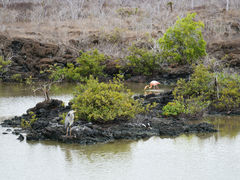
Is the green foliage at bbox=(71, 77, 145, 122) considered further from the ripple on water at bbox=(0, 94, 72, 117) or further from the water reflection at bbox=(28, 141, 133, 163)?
the ripple on water at bbox=(0, 94, 72, 117)

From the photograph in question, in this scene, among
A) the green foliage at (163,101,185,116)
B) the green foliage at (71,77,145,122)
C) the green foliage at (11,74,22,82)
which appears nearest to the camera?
the green foliage at (71,77,145,122)

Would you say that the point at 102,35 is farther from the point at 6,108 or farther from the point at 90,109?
the point at 90,109

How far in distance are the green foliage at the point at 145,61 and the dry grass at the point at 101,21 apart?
425 centimetres

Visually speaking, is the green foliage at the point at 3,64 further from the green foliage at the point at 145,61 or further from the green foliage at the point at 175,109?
the green foliage at the point at 175,109

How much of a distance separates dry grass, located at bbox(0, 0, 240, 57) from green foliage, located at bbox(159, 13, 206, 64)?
6.52 metres

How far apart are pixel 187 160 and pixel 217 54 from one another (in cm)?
2534

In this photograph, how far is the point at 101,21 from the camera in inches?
2137

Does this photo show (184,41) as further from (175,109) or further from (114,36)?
(175,109)

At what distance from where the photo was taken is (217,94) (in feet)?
60.7

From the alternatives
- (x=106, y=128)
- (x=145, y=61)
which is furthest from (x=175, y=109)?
(x=145, y=61)

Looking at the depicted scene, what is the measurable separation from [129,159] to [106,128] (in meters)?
2.55

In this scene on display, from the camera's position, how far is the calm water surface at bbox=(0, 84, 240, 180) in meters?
11.1

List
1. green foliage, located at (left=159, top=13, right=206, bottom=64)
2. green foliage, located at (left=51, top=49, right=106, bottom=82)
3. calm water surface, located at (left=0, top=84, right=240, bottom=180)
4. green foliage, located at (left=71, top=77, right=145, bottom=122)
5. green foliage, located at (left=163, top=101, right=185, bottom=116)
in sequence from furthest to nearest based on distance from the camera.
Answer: green foliage, located at (left=51, top=49, right=106, bottom=82)
green foliage, located at (left=159, top=13, right=206, bottom=64)
green foliage, located at (left=163, top=101, right=185, bottom=116)
green foliage, located at (left=71, top=77, right=145, bottom=122)
calm water surface, located at (left=0, top=84, right=240, bottom=180)

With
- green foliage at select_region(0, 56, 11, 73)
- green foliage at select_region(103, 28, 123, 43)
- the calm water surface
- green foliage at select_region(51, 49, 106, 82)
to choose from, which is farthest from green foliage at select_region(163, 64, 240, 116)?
green foliage at select_region(103, 28, 123, 43)
